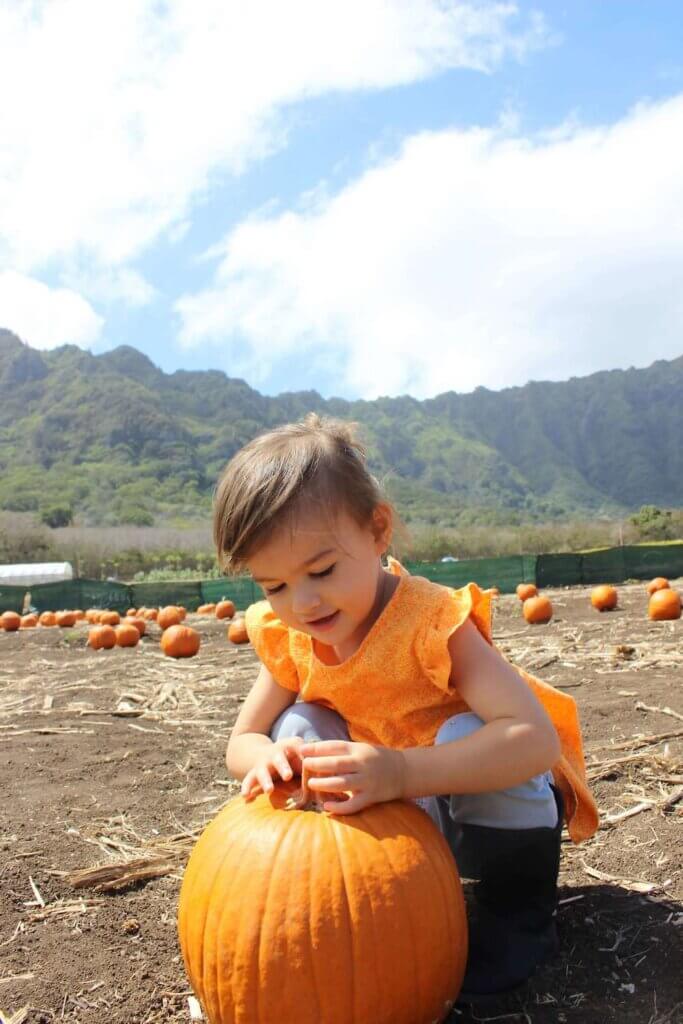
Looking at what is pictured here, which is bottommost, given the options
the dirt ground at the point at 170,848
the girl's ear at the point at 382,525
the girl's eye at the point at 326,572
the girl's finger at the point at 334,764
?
the dirt ground at the point at 170,848

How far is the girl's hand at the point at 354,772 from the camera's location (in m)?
2.04

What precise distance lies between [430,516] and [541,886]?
406 feet

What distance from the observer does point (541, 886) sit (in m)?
2.37

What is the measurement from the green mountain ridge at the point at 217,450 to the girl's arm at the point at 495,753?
114995 mm

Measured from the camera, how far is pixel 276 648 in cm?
260

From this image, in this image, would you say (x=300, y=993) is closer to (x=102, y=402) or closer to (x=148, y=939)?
(x=148, y=939)

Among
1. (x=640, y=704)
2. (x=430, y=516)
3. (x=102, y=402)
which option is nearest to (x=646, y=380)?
(x=430, y=516)

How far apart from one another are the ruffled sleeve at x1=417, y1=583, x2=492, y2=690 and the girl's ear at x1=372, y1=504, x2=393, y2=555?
21cm

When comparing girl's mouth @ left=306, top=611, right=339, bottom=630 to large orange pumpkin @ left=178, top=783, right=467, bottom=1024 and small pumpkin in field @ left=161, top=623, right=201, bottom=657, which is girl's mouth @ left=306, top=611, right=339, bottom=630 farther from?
small pumpkin in field @ left=161, top=623, right=201, bottom=657

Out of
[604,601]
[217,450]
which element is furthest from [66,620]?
[217,450]

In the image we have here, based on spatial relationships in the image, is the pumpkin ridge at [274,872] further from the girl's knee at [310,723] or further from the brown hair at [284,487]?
the brown hair at [284,487]

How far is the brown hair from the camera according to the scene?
2.17 metres

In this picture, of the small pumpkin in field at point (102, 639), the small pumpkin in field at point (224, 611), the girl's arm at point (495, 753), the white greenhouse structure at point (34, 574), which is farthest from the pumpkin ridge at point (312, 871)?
the white greenhouse structure at point (34, 574)

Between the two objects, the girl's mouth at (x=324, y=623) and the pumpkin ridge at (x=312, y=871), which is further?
the girl's mouth at (x=324, y=623)
